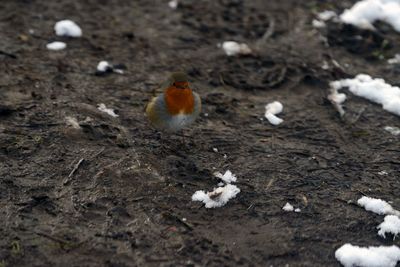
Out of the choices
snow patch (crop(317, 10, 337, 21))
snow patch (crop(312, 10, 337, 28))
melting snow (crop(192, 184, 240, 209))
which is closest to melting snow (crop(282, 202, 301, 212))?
melting snow (crop(192, 184, 240, 209))

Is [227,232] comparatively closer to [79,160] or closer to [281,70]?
[79,160]

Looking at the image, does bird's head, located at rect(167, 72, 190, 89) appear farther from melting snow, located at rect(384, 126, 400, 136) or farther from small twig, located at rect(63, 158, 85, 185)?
melting snow, located at rect(384, 126, 400, 136)

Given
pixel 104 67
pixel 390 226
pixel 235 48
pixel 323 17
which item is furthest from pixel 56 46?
pixel 390 226

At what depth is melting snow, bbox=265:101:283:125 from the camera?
4145 millimetres

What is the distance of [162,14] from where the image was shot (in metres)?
5.53

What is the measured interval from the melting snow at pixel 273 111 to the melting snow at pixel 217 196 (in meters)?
0.87

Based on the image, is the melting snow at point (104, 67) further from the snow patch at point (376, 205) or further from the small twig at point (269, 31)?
the snow patch at point (376, 205)

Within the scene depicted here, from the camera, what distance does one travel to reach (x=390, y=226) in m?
3.16

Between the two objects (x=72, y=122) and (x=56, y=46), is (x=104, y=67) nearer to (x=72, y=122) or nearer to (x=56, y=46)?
(x=56, y=46)

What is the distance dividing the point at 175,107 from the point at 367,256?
1.46 meters

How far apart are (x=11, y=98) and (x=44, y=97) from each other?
22cm

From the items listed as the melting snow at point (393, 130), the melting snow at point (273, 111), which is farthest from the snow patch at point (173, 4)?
the melting snow at point (393, 130)

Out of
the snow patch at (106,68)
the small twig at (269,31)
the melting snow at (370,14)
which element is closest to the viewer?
the snow patch at (106,68)

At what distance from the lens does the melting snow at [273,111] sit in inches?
163
